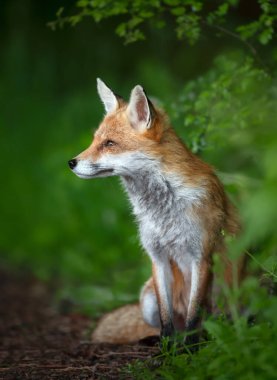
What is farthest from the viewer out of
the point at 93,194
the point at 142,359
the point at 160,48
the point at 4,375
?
the point at 160,48

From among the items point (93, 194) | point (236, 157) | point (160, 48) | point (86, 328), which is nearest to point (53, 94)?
point (160, 48)

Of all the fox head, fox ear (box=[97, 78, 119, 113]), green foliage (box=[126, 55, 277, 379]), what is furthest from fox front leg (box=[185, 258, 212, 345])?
fox ear (box=[97, 78, 119, 113])

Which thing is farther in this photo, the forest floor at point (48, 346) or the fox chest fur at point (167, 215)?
the fox chest fur at point (167, 215)

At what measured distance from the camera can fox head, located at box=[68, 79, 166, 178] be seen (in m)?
5.32

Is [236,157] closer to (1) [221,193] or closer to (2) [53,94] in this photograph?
(1) [221,193]

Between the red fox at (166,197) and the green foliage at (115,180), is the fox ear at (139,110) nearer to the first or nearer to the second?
the red fox at (166,197)

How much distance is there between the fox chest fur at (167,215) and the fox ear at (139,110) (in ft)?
1.15

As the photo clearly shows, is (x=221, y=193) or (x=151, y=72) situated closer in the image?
(x=221, y=193)

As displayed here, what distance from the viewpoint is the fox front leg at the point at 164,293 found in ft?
17.5

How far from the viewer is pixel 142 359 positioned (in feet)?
17.2

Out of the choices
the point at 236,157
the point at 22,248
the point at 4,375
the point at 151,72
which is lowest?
the point at 22,248

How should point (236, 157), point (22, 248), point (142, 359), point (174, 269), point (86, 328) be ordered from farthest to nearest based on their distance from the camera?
point (22, 248), point (236, 157), point (86, 328), point (174, 269), point (142, 359)

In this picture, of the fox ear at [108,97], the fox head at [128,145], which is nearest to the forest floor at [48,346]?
the fox head at [128,145]

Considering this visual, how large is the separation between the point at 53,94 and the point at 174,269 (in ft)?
32.2
